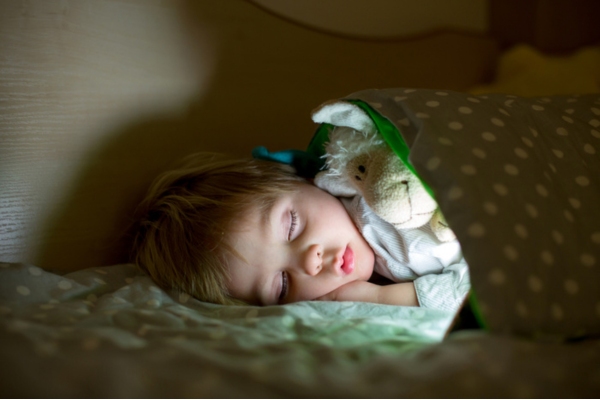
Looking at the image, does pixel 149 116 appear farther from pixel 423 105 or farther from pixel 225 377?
pixel 225 377

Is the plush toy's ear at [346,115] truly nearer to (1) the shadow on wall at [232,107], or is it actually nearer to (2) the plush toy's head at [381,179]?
(2) the plush toy's head at [381,179]

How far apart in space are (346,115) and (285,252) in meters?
0.27

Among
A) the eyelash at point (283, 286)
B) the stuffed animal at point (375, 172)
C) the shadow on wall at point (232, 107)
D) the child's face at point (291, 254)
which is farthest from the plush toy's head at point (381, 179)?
the shadow on wall at point (232, 107)

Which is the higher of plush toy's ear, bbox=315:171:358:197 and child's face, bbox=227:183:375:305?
plush toy's ear, bbox=315:171:358:197

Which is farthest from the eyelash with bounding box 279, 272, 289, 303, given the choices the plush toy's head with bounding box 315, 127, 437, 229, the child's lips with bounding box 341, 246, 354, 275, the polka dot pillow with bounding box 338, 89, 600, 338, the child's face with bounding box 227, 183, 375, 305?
the polka dot pillow with bounding box 338, 89, 600, 338

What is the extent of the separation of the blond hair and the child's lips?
6.8 inches

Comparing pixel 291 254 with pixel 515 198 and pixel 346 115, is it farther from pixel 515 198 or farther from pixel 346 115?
pixel 515 198

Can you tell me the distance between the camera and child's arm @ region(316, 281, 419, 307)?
3.13ft

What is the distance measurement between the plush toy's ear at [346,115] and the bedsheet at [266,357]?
335mm

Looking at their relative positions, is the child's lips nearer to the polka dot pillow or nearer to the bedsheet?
the bedsheet

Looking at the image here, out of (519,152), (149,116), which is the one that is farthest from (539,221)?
(149,116)

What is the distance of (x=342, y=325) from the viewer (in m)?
0.75

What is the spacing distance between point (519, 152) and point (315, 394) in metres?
0.46

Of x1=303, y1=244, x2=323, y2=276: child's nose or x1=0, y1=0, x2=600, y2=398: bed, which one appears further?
x1=303, y1=244, x2=323, y2=276: child's nose
